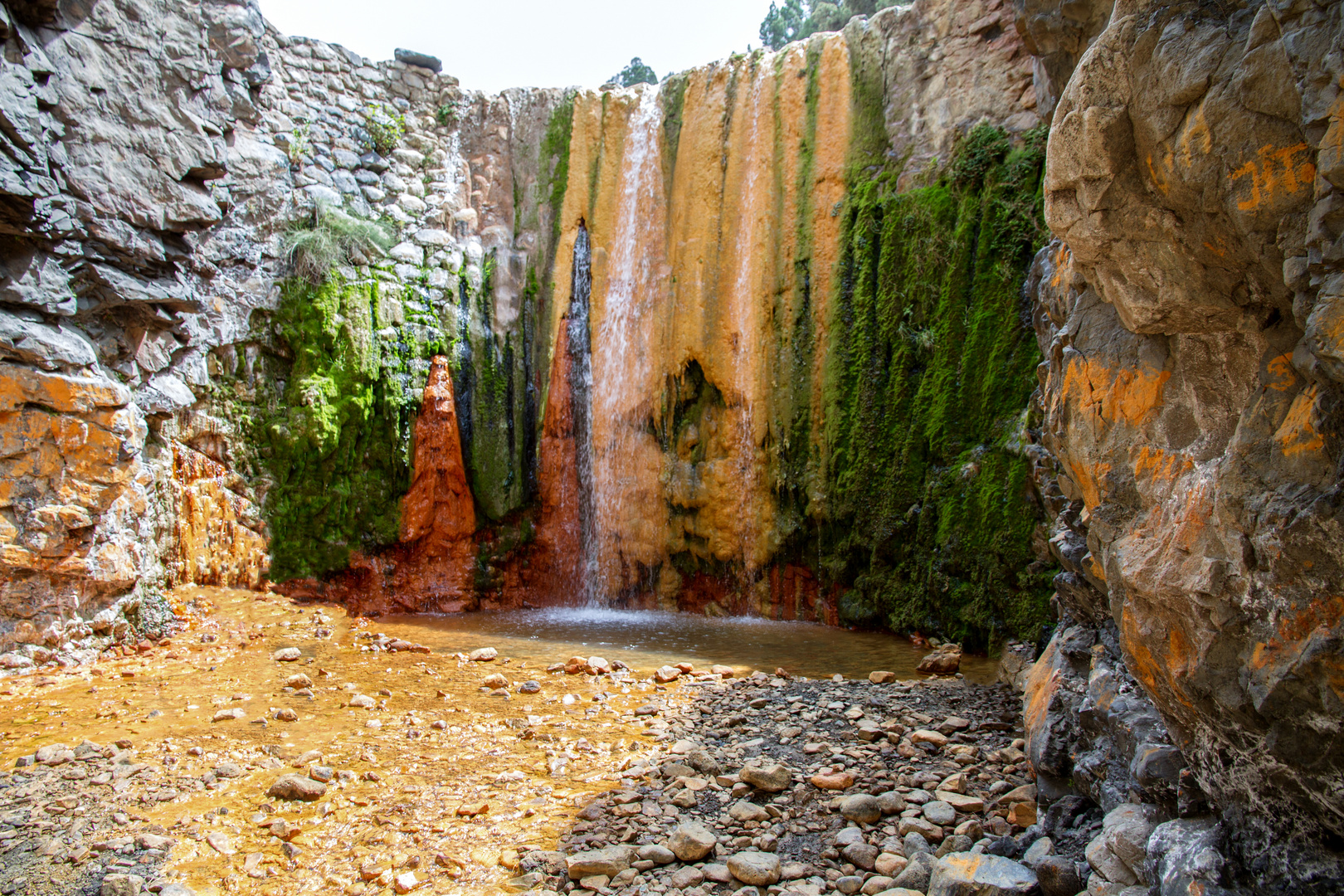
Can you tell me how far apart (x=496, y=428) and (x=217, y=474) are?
124 inches

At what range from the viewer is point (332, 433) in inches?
346

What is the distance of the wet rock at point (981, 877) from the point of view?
93.6 inches

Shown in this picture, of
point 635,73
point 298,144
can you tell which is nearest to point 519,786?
point 298,144

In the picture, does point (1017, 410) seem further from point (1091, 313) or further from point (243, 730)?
point (243, 730)

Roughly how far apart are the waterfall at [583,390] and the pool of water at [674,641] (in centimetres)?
89

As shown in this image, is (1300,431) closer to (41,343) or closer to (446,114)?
(41,343)

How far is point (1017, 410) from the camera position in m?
6.78

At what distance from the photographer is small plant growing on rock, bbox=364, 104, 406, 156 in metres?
10.5

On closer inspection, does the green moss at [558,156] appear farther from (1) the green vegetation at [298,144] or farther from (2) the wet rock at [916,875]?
(2) the wet rock at [916,875]

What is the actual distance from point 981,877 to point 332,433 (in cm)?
814

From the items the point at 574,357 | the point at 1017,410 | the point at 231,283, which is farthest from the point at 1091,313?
the point at 231,283

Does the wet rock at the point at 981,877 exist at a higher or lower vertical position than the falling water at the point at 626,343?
lower

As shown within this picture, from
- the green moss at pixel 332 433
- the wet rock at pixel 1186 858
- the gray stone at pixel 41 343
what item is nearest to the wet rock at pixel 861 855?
the wet rock at pixel 1186 858

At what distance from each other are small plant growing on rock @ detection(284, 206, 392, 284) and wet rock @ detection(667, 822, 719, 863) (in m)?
7.88
